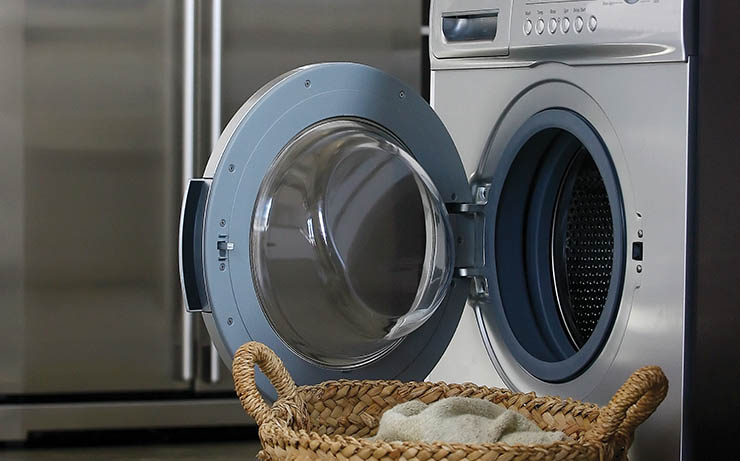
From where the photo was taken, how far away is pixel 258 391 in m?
1.24

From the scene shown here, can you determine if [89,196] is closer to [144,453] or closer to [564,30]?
[144,453]

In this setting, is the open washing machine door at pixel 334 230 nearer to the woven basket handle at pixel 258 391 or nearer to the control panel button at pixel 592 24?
the woven basket handle at pixel 258 391

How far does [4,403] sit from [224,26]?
0.94 m

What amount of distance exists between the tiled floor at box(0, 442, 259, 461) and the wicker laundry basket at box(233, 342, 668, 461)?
907 mm

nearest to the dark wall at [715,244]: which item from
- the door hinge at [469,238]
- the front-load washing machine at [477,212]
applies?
the front-load washing machine at [477,212]

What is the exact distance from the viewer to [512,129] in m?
1.57

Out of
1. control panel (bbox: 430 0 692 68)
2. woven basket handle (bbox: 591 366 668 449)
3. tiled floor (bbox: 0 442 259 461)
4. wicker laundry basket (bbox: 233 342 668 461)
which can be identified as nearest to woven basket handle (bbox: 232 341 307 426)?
wicker laundry basket (bbox: 233 342 668 461)

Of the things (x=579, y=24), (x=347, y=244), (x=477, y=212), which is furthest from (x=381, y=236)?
(x=579, y=24)

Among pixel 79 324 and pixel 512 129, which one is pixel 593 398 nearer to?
pixel 512 129

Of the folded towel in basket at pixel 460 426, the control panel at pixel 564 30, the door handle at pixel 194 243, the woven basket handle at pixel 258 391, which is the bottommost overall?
the folded towel in basket at pixel 460 426

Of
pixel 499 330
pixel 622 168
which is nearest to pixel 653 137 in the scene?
pixel 622 168

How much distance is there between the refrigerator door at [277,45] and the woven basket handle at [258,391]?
3.43 feet

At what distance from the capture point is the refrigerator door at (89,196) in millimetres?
2225

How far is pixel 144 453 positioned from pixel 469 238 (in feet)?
3.36
